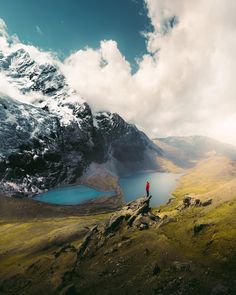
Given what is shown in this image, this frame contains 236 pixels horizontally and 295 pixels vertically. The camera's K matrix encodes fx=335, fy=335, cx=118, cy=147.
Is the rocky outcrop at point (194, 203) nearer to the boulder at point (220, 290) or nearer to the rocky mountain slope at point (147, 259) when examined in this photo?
the rocky mountain slope at point (147, 259)

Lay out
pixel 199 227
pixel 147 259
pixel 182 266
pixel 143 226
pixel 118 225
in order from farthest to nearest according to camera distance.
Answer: pixel 118 225 < pixel 143 226 < pixel 199 227 < pixel 147 259 < pixel 182 266

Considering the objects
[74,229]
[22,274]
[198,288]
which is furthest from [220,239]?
[74,229]

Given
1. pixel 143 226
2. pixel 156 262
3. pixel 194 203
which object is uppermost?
pixel 194 203

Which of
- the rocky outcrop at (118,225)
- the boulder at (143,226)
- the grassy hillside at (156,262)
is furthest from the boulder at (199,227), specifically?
the boulder at (143,226)

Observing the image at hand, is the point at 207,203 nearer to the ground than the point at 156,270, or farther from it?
farther from it

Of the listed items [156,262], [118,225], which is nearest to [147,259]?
[156,262]

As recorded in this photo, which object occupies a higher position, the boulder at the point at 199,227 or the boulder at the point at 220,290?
the boulder at the point at 199,227

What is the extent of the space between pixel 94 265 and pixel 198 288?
23885 millimetres

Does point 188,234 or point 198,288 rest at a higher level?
point 188,234

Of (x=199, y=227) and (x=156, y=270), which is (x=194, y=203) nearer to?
(x=199, y=227)

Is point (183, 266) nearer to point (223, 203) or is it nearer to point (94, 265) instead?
point (94, 265)

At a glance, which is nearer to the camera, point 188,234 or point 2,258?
point 188,234

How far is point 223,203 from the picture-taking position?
67.1m

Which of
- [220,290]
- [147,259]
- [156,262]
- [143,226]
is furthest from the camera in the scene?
[143,226]
